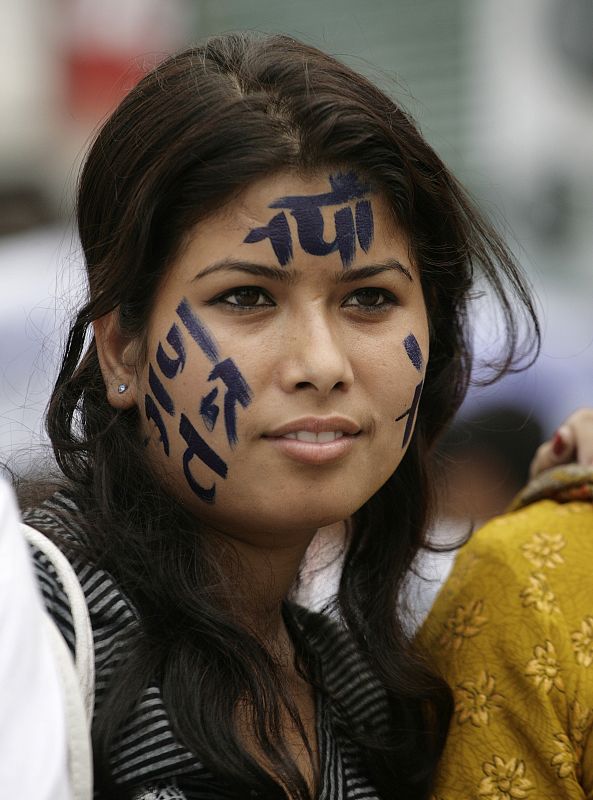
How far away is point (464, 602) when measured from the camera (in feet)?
7.93

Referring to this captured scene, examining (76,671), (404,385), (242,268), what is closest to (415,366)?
(404,385)

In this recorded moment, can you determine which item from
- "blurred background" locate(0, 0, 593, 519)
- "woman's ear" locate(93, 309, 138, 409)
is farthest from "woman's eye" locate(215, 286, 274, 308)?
"blurred background" locate(0, 0, 593, 519)

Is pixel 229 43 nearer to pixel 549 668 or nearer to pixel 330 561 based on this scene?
pixel 330 561

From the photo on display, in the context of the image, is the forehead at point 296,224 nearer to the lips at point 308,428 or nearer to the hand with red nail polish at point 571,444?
the lips at point 308,428

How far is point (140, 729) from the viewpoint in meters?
1.82

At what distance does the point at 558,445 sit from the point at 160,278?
1016 mm

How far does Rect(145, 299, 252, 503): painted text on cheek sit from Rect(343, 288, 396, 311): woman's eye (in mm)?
244

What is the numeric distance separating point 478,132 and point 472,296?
24.2ft

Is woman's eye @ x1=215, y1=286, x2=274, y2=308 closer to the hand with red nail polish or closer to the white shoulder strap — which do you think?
the white shoulder strap

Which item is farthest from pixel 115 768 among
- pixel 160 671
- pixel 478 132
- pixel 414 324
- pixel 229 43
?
pixel 478 132

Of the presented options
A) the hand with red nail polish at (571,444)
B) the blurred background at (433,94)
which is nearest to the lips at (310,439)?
the hand with red nail polish at (571,444)

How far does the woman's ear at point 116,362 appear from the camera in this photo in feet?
7.07

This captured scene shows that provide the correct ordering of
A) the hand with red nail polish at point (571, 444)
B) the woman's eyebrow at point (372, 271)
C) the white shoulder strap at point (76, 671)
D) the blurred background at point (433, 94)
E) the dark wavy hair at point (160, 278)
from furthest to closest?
the blurred background at point (433, 94), the hand with red nail polish at point (571, 444), the woman's eyebrow at point (372, 271), the dark wavy hair at point (160, 278), the white shoulder strap at point (76, 671)

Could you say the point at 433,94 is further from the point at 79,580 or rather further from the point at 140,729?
the point at 140,729
